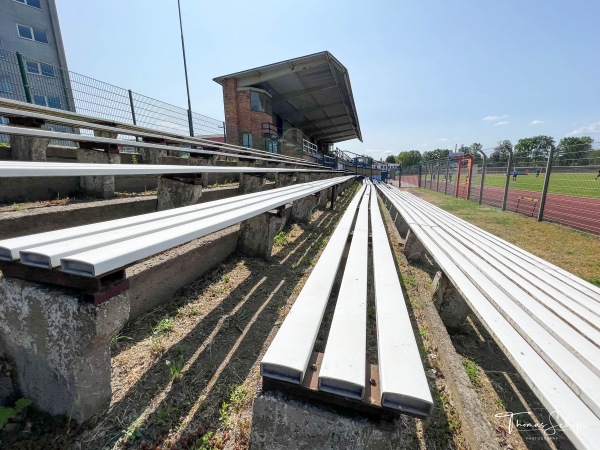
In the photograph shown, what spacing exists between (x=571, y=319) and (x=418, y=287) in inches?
51.2

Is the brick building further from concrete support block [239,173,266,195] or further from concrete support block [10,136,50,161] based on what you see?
concrete support block [10,136,50,161]

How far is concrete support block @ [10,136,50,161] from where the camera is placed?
224cm

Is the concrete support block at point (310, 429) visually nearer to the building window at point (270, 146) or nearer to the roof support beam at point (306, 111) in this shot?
the building window at point (270, 146)

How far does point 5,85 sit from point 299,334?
7.64 meters

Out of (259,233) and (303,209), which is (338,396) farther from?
(303,209)

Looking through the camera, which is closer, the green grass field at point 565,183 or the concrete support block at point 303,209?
the concrete support block at point 303,209

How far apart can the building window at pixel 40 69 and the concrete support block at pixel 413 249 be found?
7348 mm

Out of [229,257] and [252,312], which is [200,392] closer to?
[252,312]

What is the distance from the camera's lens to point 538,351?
963mm

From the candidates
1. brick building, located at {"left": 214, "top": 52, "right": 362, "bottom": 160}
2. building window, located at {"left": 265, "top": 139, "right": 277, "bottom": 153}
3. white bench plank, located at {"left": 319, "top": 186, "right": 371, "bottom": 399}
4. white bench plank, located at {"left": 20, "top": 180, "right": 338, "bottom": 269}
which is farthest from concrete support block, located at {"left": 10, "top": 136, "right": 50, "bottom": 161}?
brick building, located at {"left": 214, "top": 52, "right": 362, "bottom": 160}

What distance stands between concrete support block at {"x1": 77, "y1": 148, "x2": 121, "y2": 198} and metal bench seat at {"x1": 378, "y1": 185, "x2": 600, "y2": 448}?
3.00 meters

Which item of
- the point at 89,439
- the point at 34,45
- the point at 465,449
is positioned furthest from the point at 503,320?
the point at 34,45

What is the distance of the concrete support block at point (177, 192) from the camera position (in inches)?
89.9

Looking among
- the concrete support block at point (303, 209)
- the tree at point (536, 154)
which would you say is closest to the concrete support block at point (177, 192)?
the concrete support block at point (303, 209)
